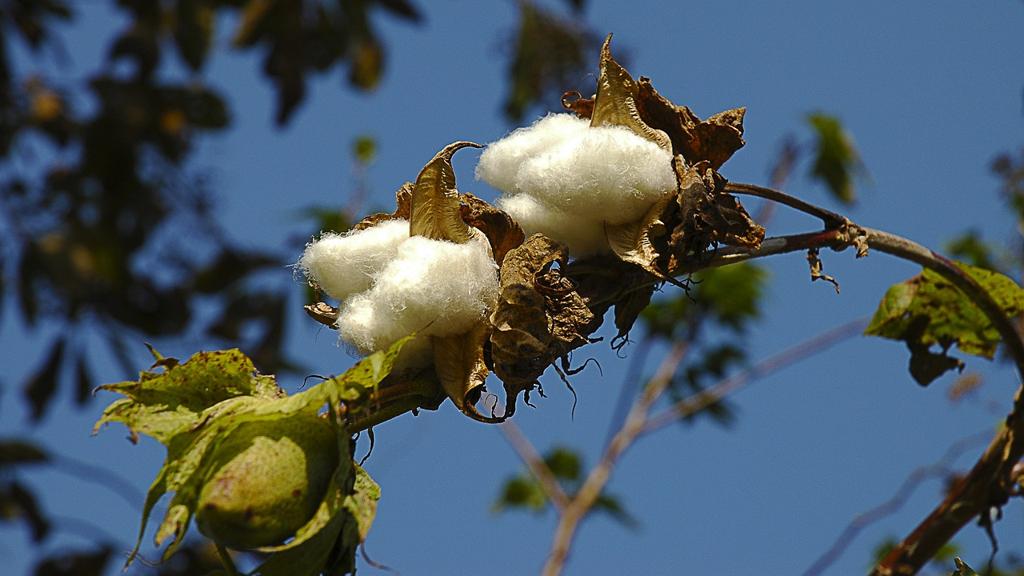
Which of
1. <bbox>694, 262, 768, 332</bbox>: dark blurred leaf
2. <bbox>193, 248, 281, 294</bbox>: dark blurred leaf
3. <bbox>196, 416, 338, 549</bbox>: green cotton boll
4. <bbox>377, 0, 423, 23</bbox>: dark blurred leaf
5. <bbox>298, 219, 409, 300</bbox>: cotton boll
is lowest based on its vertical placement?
<bbox>196, 416, 338, 549</bbox>: green cotton boll

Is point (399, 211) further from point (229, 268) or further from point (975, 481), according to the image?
point (229, 268)

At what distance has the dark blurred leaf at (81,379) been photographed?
323 centimetres

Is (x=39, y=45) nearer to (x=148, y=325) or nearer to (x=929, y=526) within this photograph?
(x=148, y=325)

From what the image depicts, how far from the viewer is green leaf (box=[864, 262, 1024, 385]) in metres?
1.25

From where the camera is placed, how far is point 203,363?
760 millimetres

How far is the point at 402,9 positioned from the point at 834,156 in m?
1.61

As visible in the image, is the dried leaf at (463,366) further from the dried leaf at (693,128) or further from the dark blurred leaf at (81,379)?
the dark blurred leaf at (81,379)

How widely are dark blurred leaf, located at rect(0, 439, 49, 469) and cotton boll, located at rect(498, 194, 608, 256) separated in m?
2.40

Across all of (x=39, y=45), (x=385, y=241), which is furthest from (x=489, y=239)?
(x=39, y=45)

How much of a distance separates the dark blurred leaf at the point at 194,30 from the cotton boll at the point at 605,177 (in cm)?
233

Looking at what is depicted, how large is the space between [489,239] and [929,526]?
2.29 ft

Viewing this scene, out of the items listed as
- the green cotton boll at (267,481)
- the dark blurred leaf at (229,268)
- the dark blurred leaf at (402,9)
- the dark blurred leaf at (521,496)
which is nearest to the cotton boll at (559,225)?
the green cotton boll at (267,481)

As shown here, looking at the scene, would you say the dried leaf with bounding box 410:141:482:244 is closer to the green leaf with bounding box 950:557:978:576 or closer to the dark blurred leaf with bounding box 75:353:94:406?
the green leaf with bounding box 950:557:978:576

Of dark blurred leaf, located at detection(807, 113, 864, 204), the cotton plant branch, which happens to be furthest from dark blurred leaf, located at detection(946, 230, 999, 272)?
the cotton plant branch
